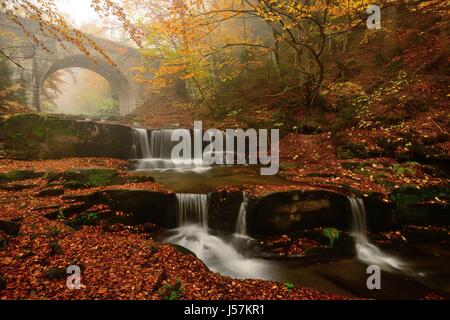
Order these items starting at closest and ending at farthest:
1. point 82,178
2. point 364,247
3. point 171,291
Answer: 1. point 171,291
2. point 364,247
3. point 82,178

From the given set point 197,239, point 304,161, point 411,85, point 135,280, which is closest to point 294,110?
point 304,161

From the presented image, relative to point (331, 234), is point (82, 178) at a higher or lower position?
higher

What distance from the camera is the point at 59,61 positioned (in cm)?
1800

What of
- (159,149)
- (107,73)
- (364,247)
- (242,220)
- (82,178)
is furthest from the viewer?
(107,73)

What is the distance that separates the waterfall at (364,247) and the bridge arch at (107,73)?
19619 mm

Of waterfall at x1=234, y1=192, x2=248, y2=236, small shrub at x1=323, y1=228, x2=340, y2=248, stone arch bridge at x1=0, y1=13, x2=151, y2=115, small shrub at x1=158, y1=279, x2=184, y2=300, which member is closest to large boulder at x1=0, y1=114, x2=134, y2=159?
stone arch bridge at x1=0, y1=13, x2=151, y2=115

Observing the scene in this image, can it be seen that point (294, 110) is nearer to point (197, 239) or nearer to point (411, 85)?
point (411, 85)

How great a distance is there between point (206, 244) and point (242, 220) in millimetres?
1057

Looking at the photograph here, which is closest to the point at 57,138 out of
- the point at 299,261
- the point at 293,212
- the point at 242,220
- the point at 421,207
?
the point at 242,220

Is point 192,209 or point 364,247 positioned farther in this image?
point 192,209

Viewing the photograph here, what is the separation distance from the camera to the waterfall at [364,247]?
528cm

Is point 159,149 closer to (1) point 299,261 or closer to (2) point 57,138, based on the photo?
(2) point 57,138
